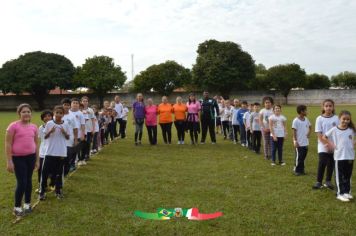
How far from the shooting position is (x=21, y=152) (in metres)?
6.08

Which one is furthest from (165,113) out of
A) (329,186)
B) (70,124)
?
(329,186)

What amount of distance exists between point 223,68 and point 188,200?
5055cm

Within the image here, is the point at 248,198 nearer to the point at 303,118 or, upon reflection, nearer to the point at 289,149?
the point at 303,118

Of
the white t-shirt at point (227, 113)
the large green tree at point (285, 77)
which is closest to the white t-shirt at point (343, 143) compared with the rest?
the white t-shirt at point (227, 113)

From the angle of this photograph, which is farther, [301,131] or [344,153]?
[301,131]

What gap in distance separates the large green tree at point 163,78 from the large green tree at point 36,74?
11.3m

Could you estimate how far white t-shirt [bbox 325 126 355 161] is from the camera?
6.72 m

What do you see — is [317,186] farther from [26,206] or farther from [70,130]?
[26,206]

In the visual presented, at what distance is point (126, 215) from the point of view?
609 cm

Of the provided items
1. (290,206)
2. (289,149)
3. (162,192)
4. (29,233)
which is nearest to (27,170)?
(29,233)

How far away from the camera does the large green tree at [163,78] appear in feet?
192

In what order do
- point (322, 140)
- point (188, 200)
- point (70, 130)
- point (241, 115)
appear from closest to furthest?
point (188, 200), point (322, 140), point (70, 130), point (241, 115)

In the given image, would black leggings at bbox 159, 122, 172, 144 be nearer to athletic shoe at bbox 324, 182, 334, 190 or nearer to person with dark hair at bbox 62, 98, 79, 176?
person with dark hair at bbox 62, 98, 79, 176

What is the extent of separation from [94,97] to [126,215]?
5636 cm
